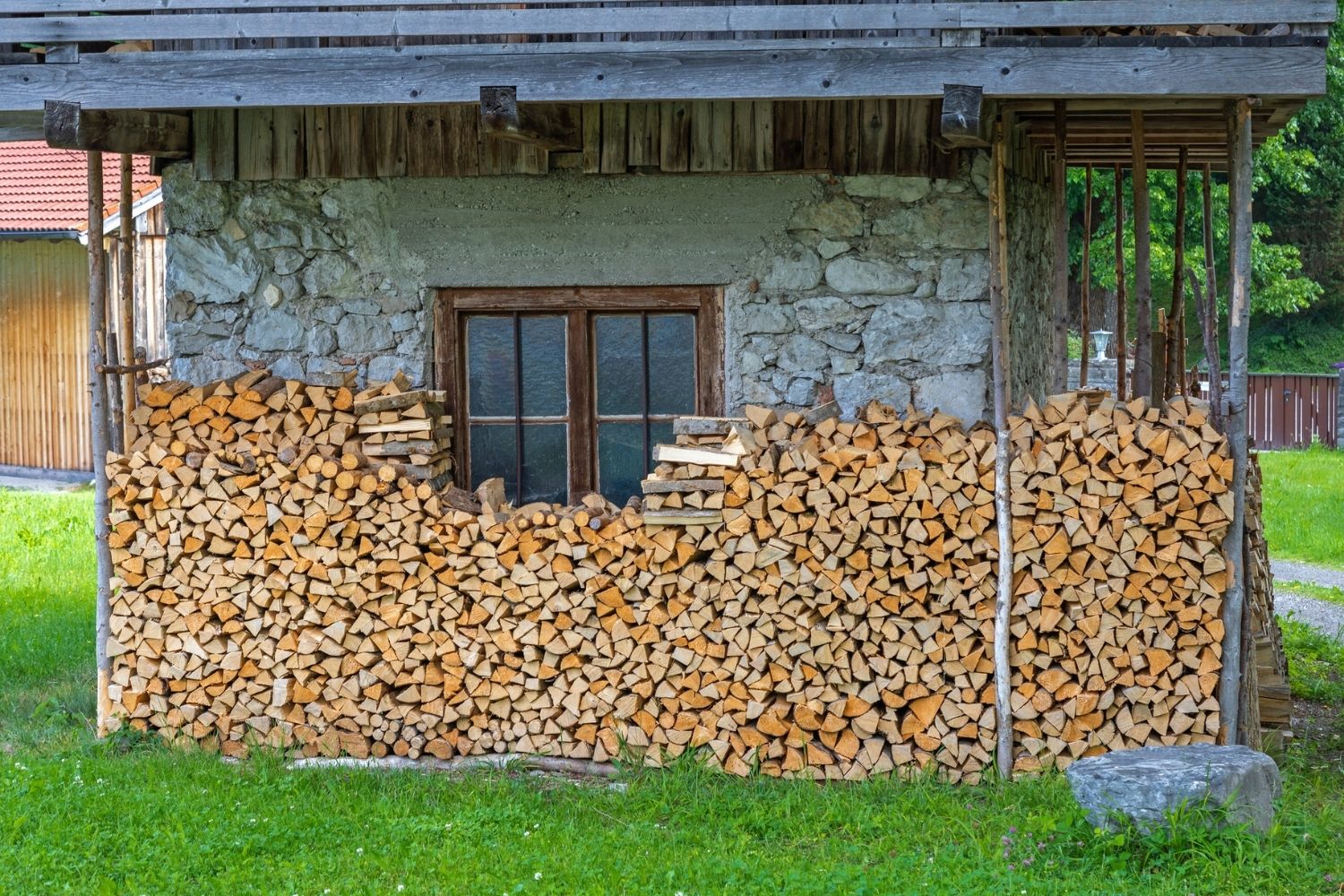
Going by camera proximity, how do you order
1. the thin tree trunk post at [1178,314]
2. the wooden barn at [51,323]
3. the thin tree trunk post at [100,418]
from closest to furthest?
the thin tree trunk post at [100,418] → the thin tree trunk post at [1178,314] → the wooden barn at [51,323]

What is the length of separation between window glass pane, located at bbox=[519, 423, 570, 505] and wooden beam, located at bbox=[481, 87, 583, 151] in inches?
55.5

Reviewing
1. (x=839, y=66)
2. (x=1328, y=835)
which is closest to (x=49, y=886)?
(x=839, y=66)

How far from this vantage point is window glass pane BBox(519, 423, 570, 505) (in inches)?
292

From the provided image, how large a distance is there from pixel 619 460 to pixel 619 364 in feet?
1.59

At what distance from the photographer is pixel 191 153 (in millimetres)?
7332

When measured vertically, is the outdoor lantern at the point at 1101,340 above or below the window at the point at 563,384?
above

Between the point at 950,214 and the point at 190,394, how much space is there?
12.3 feet

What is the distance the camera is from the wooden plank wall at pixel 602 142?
6.92 metres

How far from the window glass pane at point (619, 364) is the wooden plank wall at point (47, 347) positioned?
12.8 metres

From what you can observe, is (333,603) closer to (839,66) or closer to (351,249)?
(351,249)

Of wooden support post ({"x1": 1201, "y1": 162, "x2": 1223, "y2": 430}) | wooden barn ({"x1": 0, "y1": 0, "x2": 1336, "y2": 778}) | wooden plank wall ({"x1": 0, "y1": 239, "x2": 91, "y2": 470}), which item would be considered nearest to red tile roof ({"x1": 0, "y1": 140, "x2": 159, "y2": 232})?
wooden plank wall ({"x1": 0, "y1": 239, "x2": 91, "y2": 470})

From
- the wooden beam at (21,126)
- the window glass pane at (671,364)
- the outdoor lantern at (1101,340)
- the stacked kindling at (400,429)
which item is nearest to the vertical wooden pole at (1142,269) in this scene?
the window glass pane at (671,364)

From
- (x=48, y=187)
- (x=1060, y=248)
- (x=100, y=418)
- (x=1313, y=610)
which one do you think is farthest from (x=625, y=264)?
(x=48, y=187)

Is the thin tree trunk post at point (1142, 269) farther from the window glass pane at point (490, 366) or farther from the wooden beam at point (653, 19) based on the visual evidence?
the window glass pane at point (490, 366)
